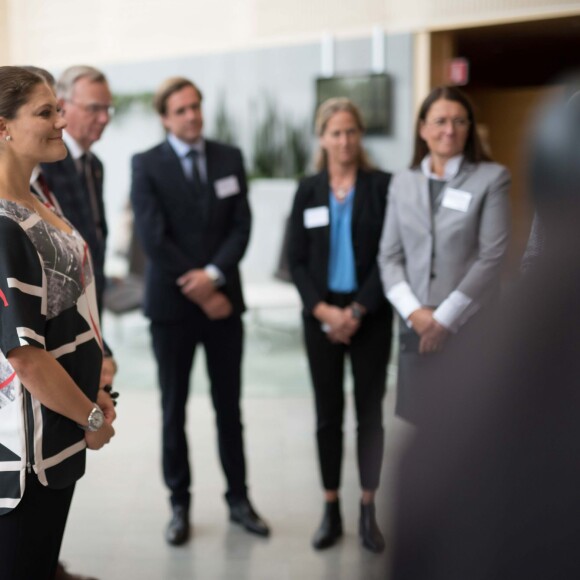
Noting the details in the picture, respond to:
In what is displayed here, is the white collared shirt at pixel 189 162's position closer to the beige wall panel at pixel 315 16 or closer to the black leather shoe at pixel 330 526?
the black leather shoe at pixel 330 526

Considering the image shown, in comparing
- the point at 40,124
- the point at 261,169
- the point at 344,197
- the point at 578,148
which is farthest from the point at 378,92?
the point at 578,148

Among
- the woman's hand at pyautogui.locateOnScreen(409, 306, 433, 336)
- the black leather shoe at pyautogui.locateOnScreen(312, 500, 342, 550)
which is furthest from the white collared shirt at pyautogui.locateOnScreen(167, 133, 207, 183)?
the black leather shoe at pyautogui.locateOnScreen(312, 500, 342, 550)

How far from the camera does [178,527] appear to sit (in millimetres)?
3025

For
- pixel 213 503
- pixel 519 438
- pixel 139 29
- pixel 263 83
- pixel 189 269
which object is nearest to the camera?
pixel 519 438

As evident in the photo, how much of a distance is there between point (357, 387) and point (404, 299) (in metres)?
0.43

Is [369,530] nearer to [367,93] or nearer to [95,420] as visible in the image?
[95,420]

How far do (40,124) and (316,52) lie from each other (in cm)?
399

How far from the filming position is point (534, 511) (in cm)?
58

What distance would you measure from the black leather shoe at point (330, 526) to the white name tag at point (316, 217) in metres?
1.09

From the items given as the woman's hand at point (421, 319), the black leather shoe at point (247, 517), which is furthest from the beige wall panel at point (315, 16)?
the black leather shoe at point (247, 517)

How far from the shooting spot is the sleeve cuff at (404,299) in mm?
2746

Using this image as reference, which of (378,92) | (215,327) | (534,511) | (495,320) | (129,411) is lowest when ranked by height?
(129,411)

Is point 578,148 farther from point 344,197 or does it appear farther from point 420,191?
point 344,197

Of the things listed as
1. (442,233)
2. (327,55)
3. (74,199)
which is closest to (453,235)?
(442,233)
